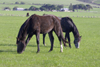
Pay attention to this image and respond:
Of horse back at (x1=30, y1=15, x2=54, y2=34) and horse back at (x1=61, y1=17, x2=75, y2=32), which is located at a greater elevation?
horse back at (x1=30, y1=15, x2=54, y2=34)

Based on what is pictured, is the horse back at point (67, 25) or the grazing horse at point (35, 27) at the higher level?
the grazing horse at point (35, 27)

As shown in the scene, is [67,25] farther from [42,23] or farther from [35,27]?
[35,27]

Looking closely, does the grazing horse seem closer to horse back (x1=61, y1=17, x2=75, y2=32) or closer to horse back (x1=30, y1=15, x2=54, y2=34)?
horse back (x1=30, y1=15, x2=54, y2=34)

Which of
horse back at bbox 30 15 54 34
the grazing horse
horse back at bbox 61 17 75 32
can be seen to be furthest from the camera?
horse back at bbox 61 17 75 32

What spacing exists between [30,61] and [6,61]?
3.89 ft

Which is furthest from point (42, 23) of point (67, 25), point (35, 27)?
point (67, 25)

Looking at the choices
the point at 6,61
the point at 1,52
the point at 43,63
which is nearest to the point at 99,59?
the point at 43,63

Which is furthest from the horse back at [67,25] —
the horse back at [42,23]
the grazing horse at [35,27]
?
the horse back at [42,23]

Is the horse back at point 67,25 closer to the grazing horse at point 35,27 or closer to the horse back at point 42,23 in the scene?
the grazing horse at point 35,27

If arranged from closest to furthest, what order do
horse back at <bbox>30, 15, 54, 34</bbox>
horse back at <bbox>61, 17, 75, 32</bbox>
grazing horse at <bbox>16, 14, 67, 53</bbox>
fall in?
grazing horse at <bbox>16, 14, 67, 53</bbox> → horse back at <bbox>30, 15, 54, 34</bbox> → horse back at <bbox>61, 17, 75, 32</bbox>

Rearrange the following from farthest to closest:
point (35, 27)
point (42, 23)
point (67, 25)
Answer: point (67, 25)
point (42, 23)
point (35, 27)

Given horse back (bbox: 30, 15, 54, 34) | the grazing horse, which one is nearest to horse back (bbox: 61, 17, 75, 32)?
the grazing horse

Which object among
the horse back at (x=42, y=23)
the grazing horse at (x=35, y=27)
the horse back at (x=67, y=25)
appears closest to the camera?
the grazing horse at (x=35, y=27)

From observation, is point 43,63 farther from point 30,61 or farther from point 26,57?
point 26,57
